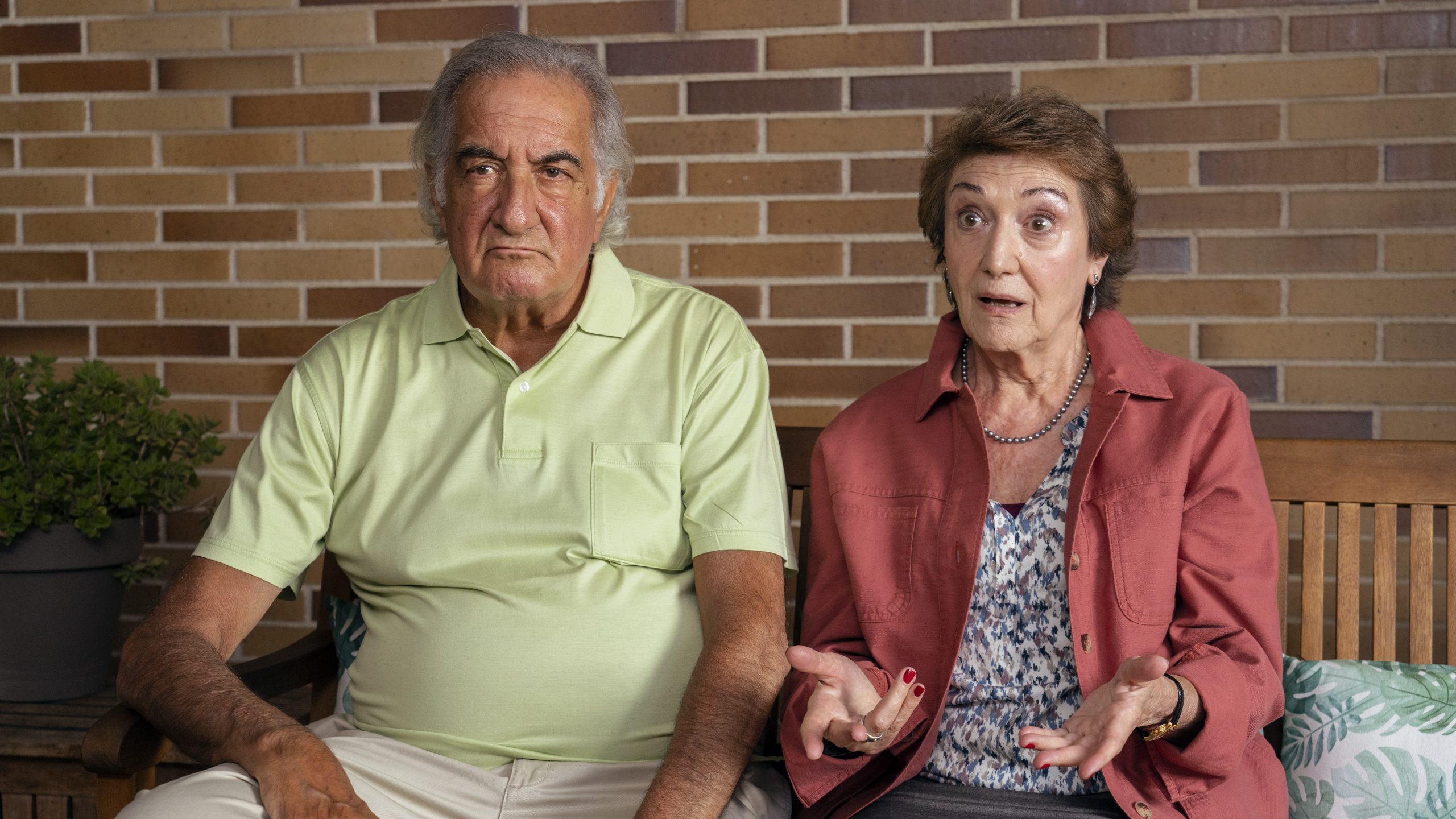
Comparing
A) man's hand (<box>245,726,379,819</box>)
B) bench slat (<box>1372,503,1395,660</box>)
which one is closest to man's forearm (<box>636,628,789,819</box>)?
man's hand (<box>245,726,379,819</box>)

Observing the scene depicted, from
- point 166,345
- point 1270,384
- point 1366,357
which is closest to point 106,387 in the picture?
point 166,345

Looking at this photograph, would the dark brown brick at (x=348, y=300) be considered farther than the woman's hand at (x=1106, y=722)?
Yes

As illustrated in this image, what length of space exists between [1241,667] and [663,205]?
1.46 meters

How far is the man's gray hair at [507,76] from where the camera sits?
6.06 feet

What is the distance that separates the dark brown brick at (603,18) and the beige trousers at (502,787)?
59.0 inches

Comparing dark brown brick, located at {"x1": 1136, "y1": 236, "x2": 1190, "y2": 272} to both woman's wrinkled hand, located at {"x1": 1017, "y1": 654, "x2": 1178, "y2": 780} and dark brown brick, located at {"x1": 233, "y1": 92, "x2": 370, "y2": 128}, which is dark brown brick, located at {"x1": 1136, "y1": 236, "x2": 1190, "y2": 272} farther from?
dark brown brick, located at {"x1": 233, "y1": 92, "x2": 370, "y2": 128}

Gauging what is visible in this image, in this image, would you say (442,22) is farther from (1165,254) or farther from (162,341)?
(1165,254)

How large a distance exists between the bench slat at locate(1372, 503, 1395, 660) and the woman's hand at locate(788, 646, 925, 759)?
94 centimetres

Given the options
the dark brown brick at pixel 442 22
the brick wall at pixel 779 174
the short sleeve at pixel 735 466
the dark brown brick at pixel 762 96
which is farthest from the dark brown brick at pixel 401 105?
the short sleeve at pixel 735 466

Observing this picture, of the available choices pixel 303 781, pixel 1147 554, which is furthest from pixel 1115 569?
pixel 303 781

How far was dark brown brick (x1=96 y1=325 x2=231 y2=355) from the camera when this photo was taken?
263 cm

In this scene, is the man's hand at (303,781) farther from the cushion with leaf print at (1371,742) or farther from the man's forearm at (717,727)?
the cushion with leaf print at (1371,742)

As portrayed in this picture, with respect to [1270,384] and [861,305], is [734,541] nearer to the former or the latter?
[861,305]

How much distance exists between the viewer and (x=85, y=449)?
2.28m
